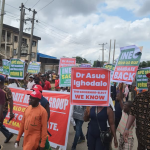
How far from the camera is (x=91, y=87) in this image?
3.14 metres

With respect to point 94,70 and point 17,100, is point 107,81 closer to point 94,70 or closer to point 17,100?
point 94,70

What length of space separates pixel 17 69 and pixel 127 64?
4.17m

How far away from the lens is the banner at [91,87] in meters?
3.12

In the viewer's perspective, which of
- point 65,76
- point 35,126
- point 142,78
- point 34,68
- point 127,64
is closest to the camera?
point 35,126

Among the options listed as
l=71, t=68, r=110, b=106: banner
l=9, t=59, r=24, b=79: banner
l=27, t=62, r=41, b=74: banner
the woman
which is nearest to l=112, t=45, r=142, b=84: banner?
l=71, t=68, r=110, b=106: banner

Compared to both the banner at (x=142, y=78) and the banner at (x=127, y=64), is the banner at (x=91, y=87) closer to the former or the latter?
the banner at (x=127, y=64)

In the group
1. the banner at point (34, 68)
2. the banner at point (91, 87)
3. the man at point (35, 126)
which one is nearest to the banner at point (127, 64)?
the banner at point (91, 87)

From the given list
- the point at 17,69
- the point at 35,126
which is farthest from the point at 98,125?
the point at 17,69

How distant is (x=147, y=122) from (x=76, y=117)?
7.28 ft

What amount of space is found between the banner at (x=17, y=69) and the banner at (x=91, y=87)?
3819 mm

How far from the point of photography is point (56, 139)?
435 centimetres

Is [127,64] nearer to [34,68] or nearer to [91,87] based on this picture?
[91,87]

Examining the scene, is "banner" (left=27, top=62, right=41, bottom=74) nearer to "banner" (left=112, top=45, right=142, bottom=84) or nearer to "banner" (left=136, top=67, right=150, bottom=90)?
"banner" (left=136, top=67, right=150, bottom=90)

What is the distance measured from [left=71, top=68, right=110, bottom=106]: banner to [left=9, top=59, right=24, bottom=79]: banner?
3.82 metres
